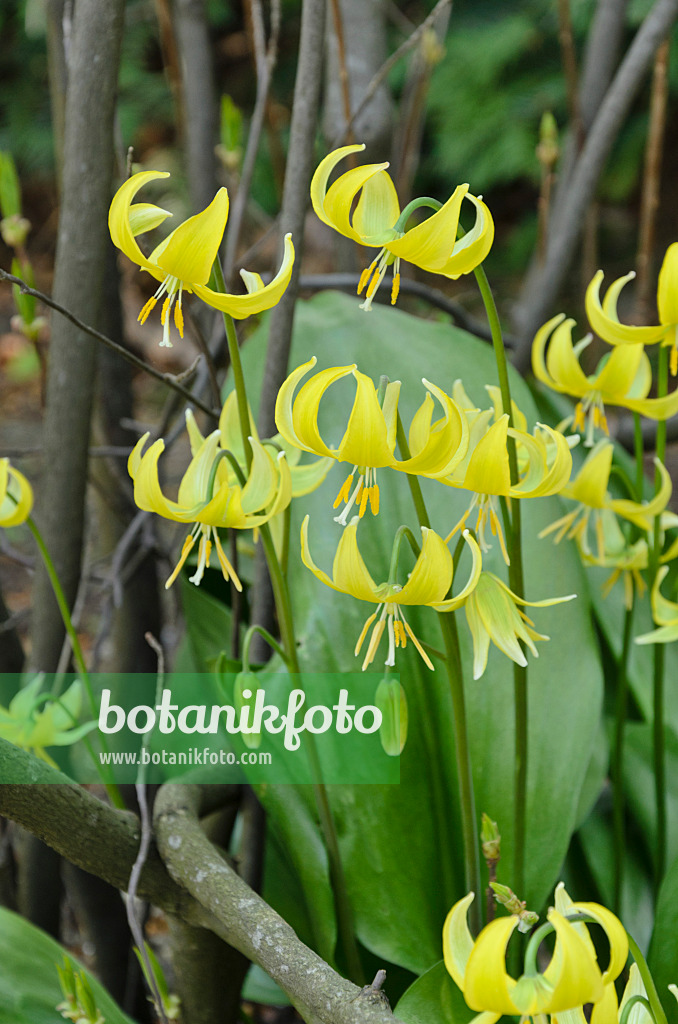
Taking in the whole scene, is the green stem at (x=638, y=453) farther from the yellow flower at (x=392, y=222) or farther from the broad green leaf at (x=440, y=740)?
the yellow flower at (x=392, y=222)

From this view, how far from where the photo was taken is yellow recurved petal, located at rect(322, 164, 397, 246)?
0.48m

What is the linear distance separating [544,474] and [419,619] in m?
0.35

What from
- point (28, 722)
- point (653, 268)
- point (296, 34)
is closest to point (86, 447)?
point (28, 722)

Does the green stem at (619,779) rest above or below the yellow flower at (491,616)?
below

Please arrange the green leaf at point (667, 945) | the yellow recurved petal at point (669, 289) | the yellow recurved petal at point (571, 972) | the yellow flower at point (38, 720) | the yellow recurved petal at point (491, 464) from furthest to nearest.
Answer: the yellow flower at point (38, 720) < the green leaf at point (667, 945) < the yellow recurved petal at point (669, 289) < the yellow recurved petal at point (491, 464) < the yellow recurved petal at point (571, 972)

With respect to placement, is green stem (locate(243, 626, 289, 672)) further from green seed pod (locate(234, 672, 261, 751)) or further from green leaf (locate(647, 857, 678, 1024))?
green leaf (locate(647, 857, 678, 1024))

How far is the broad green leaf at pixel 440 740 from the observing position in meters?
0.83

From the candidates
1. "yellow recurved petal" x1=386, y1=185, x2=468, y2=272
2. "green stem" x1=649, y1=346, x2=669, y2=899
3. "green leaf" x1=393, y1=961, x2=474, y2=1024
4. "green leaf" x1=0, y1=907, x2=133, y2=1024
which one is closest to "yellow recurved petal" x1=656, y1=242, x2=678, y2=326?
"green stem" x1=649, y1=346, x2=669, y2=899

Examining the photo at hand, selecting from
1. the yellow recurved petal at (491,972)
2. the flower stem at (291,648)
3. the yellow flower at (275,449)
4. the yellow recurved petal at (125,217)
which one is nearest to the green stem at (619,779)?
the flower stem at (291,648)

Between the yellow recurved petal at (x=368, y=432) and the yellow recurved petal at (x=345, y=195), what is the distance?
0.29 ft

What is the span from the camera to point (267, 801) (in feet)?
2.81

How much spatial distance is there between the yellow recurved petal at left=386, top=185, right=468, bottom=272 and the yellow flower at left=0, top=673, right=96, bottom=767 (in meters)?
0.55

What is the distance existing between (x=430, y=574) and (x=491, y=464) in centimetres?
8

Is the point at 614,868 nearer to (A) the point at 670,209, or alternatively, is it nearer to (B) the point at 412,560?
(B) the point at 412,560
